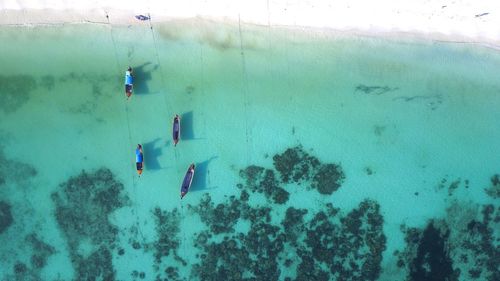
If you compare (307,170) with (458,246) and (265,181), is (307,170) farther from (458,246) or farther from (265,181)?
(458,246)

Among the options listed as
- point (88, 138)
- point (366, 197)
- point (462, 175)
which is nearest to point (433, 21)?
point (462, 175)

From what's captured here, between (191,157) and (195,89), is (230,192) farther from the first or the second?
(195,89)

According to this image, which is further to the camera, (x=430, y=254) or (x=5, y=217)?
(x=5, y=217)

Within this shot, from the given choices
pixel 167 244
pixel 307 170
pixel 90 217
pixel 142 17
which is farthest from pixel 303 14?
pixel 90 217

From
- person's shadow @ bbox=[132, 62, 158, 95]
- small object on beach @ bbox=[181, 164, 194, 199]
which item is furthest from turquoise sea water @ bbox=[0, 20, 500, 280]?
small object on beach @ bbox=[181, 164, 194, 199]

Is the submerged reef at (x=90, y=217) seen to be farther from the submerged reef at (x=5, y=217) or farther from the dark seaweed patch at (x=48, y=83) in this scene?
the dark seaweed patch at (x=48, y=83)

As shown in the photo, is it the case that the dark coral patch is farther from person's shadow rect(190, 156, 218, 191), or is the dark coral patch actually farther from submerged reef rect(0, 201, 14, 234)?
submerged reef rect(0, 201, 14, 234)

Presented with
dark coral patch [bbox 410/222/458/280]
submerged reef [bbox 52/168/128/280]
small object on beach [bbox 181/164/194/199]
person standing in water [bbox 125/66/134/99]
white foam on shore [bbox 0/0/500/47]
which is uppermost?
white foam on shore [bbox 0/0/500/47]
